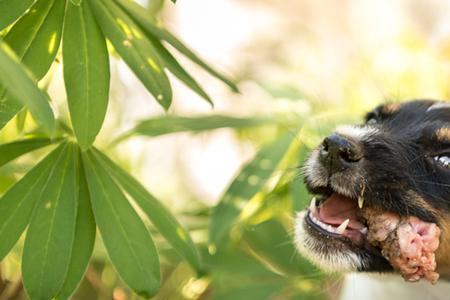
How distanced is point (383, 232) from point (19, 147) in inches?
41.4

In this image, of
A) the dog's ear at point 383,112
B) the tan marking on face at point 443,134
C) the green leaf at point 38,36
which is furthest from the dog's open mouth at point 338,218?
the green leaf at point 38,36

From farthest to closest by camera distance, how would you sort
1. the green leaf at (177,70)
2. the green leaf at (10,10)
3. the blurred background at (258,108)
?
1. the blurred background at (258,108)
2. the green leaf at (177,70)
3. the green leaf at (10,10)

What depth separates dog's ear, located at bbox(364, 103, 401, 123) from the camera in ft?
10.8

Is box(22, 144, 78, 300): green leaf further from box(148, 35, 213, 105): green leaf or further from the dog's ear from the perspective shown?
the dog's ear

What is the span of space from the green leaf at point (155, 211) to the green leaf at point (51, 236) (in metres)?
0.15

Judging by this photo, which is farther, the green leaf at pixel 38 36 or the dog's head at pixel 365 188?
the dog's head at pixel 365 188

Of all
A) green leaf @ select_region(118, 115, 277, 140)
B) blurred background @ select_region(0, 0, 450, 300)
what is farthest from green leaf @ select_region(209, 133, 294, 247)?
green leaf @ select_region(118, 115, 277, 140)

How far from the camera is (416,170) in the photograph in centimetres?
286

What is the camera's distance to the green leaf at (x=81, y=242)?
241 cm

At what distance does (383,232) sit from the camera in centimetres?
272

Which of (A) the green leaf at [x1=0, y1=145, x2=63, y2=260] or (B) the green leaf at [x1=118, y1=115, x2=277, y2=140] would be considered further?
(B) the green leaf at [x1=118, y1=115, x2=277, y2=140]

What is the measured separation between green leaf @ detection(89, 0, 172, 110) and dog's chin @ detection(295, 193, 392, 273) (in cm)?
69

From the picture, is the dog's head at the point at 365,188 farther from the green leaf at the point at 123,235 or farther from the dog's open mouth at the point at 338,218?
the green leaf at the point at 123,235

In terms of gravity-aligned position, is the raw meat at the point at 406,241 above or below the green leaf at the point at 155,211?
below
